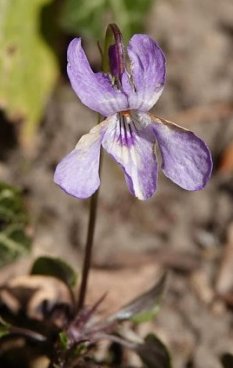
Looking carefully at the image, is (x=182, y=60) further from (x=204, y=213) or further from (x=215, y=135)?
(x=204, y=213)

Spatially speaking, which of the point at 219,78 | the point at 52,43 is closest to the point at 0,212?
→ the point at 52,43

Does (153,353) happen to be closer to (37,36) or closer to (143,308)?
(143,308)

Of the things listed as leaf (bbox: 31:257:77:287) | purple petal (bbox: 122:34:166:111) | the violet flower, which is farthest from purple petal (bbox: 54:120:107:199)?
leaf (bbox: 31:257:77:287)

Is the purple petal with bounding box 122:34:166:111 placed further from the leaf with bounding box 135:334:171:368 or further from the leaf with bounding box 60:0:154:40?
the leaf with bounding box 60:0:154:40

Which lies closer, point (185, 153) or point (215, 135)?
point (185, 153)

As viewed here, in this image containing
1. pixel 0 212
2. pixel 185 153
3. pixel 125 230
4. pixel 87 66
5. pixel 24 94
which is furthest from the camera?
pixel 24 94

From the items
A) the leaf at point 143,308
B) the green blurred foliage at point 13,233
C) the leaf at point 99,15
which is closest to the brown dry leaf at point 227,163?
the leaf at point 99,15

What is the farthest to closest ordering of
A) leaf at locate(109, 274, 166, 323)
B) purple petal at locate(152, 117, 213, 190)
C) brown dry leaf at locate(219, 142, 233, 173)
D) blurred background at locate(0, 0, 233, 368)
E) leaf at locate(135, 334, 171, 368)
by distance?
brown dry leaf at locate(219, 142, 233, 173), blurred background at locate(0, 0, 233, 368), leaf at locate(109, 274, 166, 323), leaf at locate(135, 334, 171, 368), purple petal at locate(152, 117, 213, 190)
